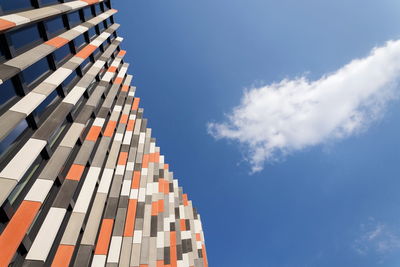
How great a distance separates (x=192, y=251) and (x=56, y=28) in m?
26.5

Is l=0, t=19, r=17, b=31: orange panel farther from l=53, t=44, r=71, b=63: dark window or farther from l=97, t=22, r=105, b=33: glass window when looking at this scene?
l=97, t=22, r=105, b=33: glass window

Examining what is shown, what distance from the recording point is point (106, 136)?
58.9 ft

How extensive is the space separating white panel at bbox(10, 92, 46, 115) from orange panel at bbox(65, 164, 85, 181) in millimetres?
4022

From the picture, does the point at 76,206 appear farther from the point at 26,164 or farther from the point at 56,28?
the point at 56,28

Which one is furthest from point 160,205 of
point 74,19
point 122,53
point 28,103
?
point 122,53

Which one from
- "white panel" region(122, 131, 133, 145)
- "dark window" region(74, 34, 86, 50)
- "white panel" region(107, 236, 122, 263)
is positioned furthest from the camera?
"white panel" region(122, 131, 133, 145)

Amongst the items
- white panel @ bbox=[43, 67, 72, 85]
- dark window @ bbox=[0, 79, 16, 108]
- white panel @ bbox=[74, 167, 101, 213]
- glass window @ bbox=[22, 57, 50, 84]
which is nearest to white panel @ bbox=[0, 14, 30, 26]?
glass window @ bbox=[22, 57, 50, 84]

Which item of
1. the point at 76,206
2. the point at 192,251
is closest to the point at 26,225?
the point at 76,206

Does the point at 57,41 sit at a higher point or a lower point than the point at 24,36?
higher

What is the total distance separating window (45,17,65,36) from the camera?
13768 mm

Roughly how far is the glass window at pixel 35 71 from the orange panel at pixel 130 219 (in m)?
11.9

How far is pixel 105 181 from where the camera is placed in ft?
52.1

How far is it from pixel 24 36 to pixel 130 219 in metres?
14.0

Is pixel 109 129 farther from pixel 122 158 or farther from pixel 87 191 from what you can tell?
pixel 87 191
